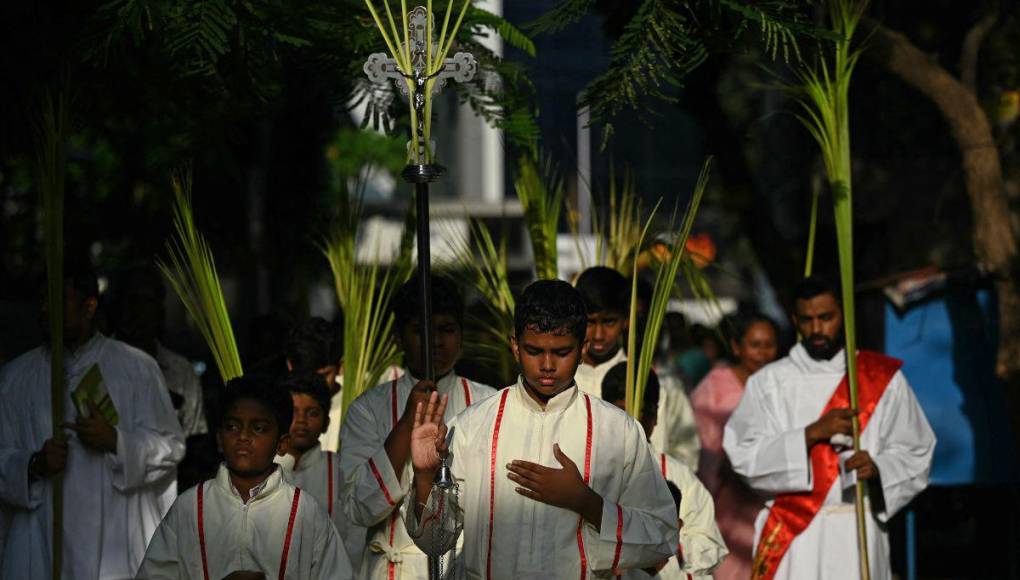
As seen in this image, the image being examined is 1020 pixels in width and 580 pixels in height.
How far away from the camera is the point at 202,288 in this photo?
6703 mm

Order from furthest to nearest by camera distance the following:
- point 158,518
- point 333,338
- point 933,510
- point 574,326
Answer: point 933,510, point 333,338, point 158,518, point 574,326

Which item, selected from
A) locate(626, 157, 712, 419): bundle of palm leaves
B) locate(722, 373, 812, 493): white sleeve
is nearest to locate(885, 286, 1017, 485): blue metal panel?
locate(722, 373, 812, 493): white sleeve

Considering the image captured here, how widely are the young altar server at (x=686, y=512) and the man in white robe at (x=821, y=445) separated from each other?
888 millimetres

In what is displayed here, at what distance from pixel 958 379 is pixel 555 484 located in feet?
19.8

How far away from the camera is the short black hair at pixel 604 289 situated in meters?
7.17

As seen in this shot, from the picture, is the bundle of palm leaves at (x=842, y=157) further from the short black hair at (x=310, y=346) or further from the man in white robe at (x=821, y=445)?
the short black hair at (x=310, y=346)

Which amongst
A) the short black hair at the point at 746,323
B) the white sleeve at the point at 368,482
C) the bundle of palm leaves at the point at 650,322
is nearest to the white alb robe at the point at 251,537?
the white sleeve at the point at 368,482

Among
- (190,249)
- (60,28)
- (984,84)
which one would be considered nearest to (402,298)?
(190,249)

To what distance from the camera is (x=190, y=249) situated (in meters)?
6.62

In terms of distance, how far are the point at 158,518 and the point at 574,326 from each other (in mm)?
3056

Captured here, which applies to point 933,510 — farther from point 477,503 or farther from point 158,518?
point 477,503

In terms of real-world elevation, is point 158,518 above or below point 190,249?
below

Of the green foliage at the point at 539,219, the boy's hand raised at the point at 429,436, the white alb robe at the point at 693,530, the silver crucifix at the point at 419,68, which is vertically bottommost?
the white alb robe at the point at 693,530

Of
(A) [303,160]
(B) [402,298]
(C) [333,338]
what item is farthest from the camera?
(A) [303,160]
